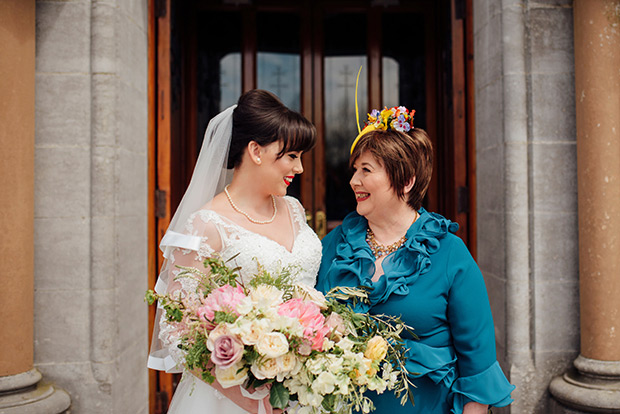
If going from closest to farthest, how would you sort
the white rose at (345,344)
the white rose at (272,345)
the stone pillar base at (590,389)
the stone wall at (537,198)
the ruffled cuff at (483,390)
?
the white rose at (272,345) → the white rose at (345,344) → the ruffled cuff at (483,390) → the stone pillar base at (590,389) → the stone wall at (537,198)

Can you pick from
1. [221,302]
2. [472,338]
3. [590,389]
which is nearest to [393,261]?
[472,338]

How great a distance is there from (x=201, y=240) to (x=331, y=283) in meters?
0.51

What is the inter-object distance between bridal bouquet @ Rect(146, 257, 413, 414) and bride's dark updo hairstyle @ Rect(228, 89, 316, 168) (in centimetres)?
63

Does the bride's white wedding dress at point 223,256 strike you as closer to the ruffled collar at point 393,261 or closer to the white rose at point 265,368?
the ruffled collar at point 393,261

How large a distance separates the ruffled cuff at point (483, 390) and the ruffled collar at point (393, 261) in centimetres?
40

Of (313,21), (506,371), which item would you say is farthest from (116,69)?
(506,371)

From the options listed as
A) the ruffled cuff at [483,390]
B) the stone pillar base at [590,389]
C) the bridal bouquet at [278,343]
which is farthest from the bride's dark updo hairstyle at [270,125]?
the stone pillar base at [590,389]

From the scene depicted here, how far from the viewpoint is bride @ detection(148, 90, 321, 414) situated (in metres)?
1.95

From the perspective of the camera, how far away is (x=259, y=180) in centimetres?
212

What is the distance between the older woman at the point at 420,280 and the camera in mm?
1832

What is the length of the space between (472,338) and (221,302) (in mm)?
912

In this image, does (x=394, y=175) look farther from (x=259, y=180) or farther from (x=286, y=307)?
(x=286, y=307)

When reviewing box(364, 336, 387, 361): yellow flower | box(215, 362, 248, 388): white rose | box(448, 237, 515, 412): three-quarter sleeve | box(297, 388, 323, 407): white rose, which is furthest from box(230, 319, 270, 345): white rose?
box(448, 237, 515, 412): three-quarter sleeve

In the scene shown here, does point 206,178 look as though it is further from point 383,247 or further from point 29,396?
point 29,396
